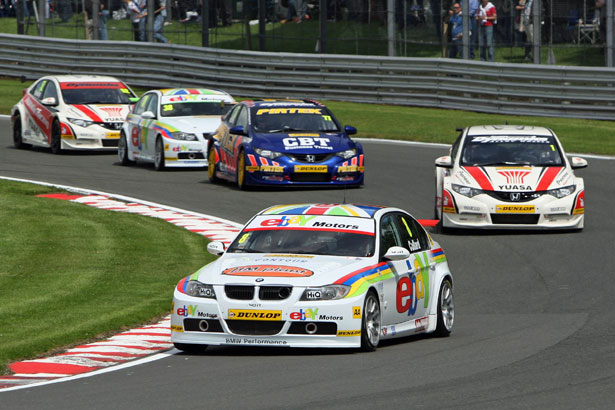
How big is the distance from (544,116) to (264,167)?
9.73 m

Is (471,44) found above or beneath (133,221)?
above

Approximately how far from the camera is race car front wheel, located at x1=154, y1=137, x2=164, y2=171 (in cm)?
2500

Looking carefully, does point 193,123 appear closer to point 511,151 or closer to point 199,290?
point 511,151

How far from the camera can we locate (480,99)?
1214 inches

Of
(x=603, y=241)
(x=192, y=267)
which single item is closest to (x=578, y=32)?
(x=603, y=241)

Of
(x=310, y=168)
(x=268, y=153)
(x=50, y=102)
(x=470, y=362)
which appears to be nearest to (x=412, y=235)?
(x=470, y=362)

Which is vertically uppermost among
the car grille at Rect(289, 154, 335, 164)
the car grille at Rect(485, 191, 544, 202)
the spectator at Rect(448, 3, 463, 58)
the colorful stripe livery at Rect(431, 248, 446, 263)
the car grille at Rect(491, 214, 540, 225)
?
the spectator at Rect(448, 3, 463, 58)

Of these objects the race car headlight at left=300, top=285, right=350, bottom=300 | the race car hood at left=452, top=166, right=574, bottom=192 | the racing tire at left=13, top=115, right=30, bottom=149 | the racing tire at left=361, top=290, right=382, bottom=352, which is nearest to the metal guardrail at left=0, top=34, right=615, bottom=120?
the racing tire at left=13, top=115, right=30, bottom=149

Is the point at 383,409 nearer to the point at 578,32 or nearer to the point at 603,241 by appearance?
the point at 603,241

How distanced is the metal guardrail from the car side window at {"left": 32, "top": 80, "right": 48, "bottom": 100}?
23.9 ft

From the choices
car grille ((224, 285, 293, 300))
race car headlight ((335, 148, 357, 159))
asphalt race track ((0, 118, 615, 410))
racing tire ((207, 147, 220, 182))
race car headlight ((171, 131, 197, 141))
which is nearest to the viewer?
asphalt race track ((0, 118, 615, 410))

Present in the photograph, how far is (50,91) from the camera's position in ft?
92.5

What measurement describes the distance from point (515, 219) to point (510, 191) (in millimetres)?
385

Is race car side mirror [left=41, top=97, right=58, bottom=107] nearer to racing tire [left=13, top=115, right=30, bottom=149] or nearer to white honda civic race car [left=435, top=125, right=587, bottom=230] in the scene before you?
racing tire [left=13, top=115, right=30, bottom=149]
